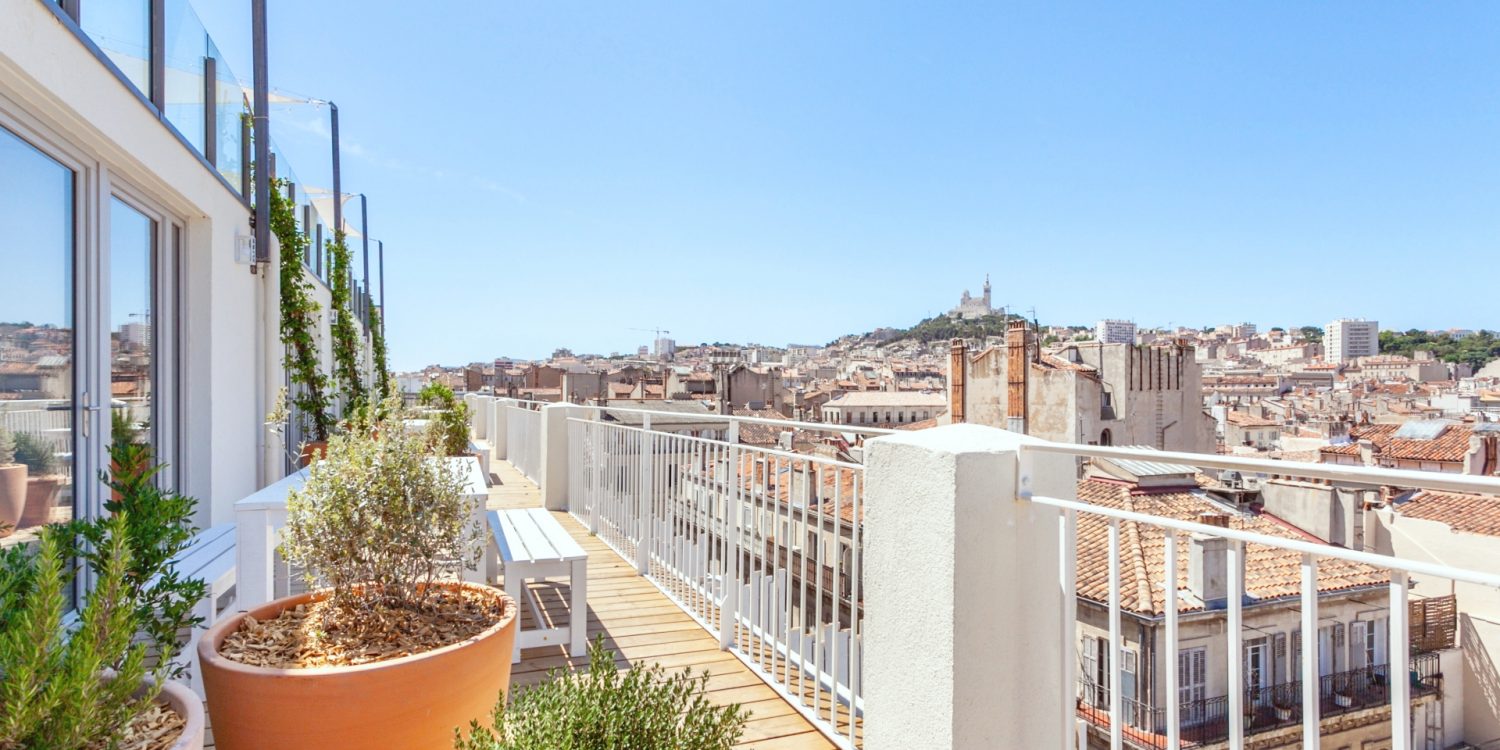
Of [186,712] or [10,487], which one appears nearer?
[186,712]

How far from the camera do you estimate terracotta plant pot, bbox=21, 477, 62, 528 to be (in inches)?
107

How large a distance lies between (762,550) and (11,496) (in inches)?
107

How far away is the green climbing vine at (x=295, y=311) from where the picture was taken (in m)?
6.77

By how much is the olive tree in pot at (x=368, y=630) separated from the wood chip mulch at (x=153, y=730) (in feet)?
0.87

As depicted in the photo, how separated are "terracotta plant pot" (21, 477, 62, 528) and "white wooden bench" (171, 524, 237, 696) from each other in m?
0.45

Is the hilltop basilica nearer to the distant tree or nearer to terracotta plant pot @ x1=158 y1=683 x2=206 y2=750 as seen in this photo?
the distant tree

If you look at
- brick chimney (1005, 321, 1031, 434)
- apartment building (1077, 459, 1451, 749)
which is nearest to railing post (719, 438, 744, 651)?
apartment building (1077, 459, 1451, 749)

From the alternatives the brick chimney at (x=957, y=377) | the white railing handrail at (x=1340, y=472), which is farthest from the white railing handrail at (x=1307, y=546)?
the brick chimney at (x=957, y=377)

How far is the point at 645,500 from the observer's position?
4660 millimetres

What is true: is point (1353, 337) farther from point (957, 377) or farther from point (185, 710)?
point (185, 710)

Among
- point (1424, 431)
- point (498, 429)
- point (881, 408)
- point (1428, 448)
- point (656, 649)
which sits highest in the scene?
point (498, 429)

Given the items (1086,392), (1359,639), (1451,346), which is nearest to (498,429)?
(1359,639)

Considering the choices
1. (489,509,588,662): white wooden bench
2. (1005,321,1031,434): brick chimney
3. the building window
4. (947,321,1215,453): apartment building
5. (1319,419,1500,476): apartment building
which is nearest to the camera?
the building window

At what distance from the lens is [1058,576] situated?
169 cm
